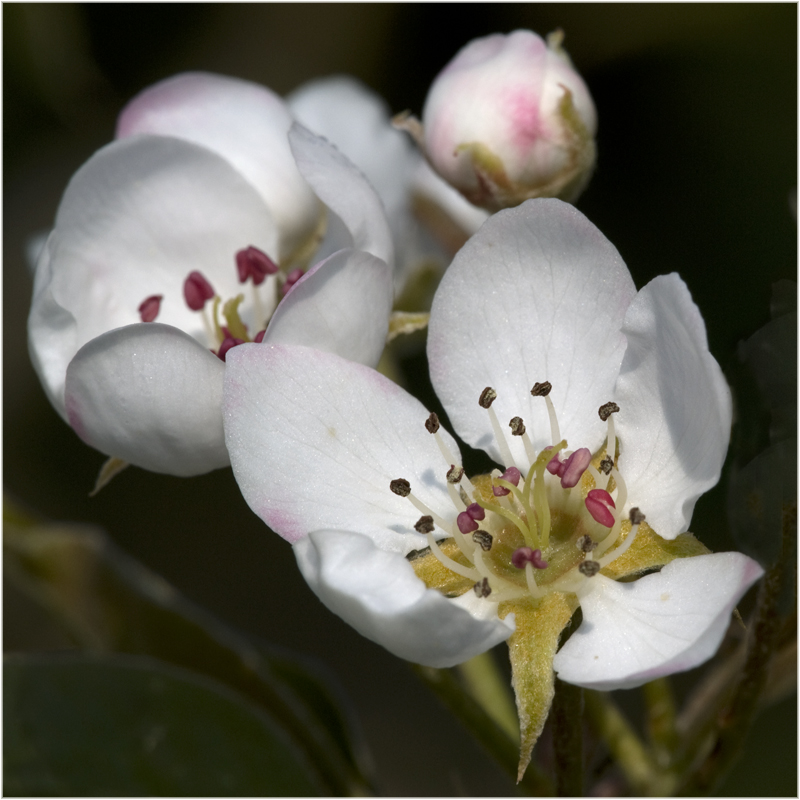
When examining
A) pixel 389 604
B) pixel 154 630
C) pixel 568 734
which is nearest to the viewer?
pixel 389 604

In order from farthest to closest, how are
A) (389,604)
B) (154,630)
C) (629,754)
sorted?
(154,630) < (629,754) < (389,604)

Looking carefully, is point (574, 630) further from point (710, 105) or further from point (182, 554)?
point (182, 554)

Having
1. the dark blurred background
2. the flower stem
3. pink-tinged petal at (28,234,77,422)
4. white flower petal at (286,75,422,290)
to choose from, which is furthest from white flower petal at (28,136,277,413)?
the flower stem

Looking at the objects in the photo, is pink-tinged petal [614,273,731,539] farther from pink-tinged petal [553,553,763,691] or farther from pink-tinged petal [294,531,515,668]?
pink-tinged petal [294,531,515,668]

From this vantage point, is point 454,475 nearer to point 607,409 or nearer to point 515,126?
point 607,409

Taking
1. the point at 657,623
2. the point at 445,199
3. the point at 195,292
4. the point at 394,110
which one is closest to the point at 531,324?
the point at 657,623

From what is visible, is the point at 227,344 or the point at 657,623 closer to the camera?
the point at 657,623

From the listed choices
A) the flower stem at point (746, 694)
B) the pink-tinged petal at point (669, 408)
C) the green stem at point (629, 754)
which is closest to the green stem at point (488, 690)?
the green stem at point (629, 754)
